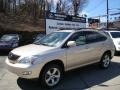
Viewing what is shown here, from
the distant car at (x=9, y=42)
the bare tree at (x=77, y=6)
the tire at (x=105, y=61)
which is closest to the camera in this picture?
the tire at (x=105, y=61)

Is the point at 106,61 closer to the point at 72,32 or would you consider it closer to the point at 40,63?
the point at 72,32

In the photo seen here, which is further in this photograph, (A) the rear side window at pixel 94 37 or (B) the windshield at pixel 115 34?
(B) the windshield at pixel 115 34

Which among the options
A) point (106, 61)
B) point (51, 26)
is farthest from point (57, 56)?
point (51, 26)

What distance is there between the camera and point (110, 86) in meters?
6.88

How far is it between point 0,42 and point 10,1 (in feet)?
124

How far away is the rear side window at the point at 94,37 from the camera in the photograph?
8.37m

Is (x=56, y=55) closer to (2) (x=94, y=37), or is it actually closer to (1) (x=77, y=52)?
(1) (x=77, y=52)

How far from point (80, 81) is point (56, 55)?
1.34m

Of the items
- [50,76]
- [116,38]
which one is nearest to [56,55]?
[50,76]

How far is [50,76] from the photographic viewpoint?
6719 mm

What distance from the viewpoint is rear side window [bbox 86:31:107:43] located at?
27.5ft

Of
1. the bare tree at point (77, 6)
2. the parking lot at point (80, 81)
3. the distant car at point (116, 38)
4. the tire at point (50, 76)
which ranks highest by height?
the bare tree at point (77, 6)

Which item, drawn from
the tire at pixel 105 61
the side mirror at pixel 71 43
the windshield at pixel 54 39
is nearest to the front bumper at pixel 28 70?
the windshield at pixel 54 39

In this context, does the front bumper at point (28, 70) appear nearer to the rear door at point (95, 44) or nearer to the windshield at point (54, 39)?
the windshield at point (54, 39)
